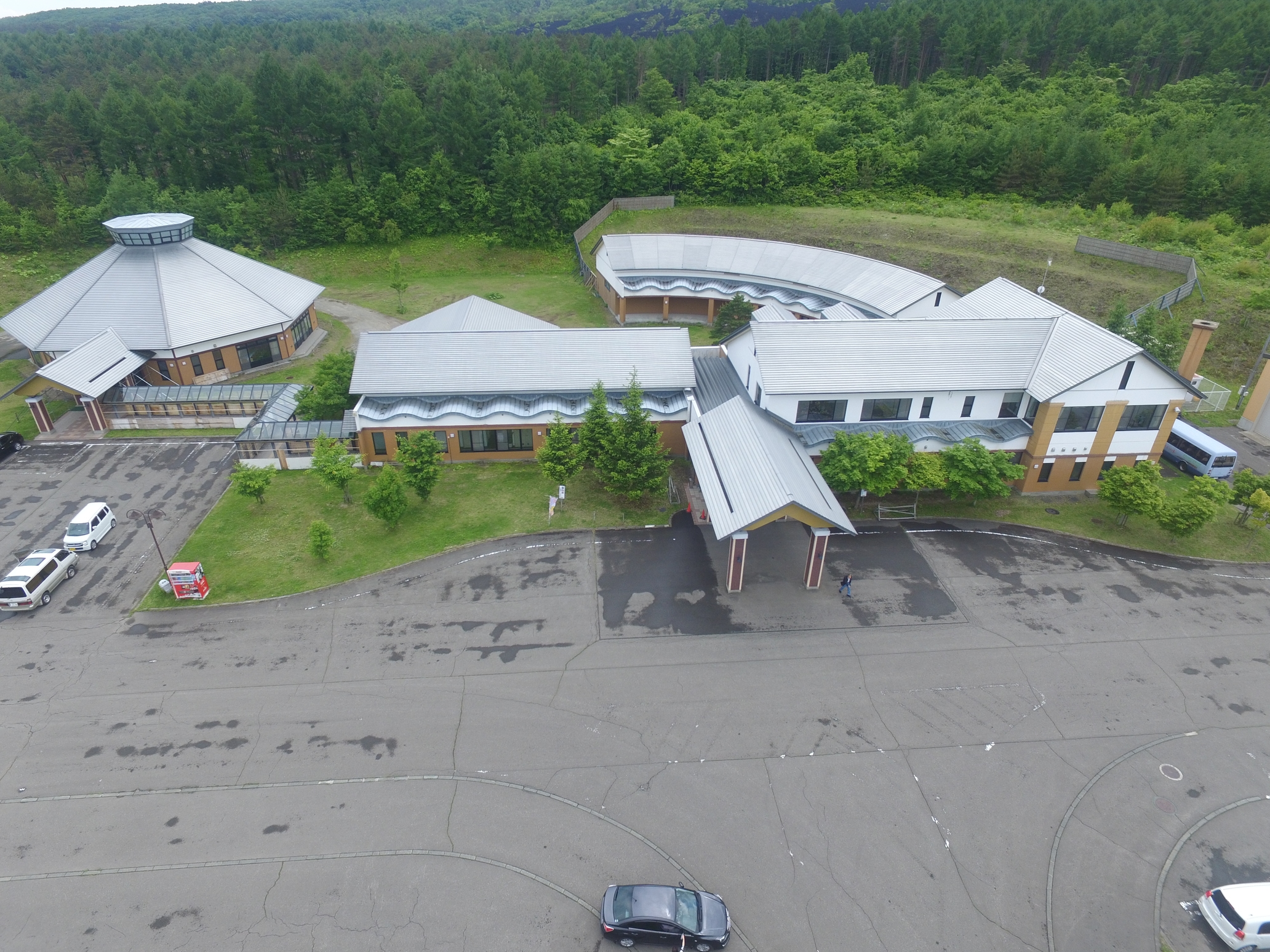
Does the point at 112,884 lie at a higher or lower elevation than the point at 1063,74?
lower

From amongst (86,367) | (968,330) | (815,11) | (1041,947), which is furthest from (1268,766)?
(815,11)

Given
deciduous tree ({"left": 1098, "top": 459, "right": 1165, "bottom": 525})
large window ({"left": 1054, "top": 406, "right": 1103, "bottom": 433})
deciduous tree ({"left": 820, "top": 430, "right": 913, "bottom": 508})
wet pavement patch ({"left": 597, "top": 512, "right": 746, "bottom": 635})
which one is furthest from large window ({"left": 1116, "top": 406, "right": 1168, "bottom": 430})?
wet pavement patch ({"left": 597, "top": 512, "right": 746, "bottom": 635})

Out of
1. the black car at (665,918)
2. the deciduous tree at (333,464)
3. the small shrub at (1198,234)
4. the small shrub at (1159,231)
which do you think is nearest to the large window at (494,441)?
the deciduous tree at (333,464)

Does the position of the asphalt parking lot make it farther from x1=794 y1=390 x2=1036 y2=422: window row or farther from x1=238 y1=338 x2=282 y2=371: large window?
x1=794 y1=390 x2=1036 y2=422: window row

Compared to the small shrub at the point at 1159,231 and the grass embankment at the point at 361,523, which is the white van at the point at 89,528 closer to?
the grass embankment at the point at 361,523

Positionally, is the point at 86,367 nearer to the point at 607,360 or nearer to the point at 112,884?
the point at 607,360
